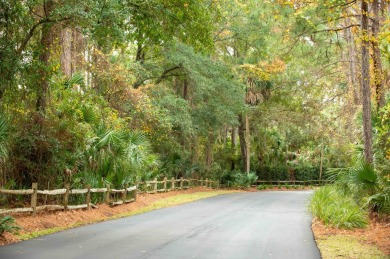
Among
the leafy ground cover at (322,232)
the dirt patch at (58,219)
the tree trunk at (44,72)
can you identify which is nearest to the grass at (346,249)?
the leafy ground cover at (322,232)

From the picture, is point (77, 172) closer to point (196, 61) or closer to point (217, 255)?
point (217, 255)

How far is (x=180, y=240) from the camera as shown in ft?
33.9

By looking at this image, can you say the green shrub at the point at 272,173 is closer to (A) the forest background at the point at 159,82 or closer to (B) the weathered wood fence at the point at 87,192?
(A) the forest background at the point at 159,82

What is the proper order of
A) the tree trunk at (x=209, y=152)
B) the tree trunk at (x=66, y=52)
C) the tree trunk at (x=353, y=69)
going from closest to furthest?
the tree trunk at (x=66, y=52) → the tree trunk at (x=353, y=69) → the tree trunk at (x=209, y=152)

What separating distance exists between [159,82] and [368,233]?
64.0 ft

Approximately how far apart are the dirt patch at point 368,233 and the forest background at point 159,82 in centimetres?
132

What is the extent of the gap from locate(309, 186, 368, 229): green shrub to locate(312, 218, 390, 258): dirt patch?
0.24 meters

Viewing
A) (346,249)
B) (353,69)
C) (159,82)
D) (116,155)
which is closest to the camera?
(346,249)

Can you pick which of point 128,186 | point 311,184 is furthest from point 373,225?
point 311,184

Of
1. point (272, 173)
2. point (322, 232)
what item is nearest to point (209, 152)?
point (272, 173)

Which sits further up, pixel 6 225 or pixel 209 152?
pixel 209 152

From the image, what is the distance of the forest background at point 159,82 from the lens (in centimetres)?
1223

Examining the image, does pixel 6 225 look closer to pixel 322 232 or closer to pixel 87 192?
pixel 87 192

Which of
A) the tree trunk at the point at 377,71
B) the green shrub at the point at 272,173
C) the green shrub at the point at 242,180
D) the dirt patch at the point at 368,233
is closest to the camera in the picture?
the dirt patch at the point at 368,233
